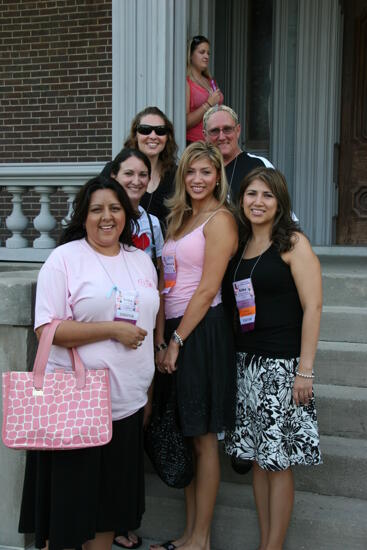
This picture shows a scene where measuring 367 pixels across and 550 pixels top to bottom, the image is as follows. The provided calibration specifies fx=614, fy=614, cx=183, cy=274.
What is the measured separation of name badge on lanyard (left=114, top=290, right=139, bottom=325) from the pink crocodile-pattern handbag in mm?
240

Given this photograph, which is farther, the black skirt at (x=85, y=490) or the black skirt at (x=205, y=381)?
the black skirt at (x=205, y=381)

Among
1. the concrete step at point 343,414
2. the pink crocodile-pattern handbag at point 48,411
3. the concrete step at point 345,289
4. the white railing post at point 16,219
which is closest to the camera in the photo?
the pink crocodile-pattern handbag at point 48,411

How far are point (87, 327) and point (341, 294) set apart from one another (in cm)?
239

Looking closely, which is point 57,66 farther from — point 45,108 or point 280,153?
point 280,153

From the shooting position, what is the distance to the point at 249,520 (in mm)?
2920

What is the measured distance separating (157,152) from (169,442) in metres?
1.43

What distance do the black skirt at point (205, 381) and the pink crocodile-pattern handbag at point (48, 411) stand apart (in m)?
0.49

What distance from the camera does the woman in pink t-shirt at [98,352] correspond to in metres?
2.30

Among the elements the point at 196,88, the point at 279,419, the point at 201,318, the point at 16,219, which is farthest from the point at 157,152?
the point at 16,219

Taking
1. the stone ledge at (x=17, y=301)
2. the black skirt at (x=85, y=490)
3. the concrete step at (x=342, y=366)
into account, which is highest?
the stone ledge at (x=17, y=301)

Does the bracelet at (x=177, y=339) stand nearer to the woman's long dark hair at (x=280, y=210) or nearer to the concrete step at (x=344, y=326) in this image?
the woman's long dark hair at (x=280, y=210)

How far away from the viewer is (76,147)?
770 cm

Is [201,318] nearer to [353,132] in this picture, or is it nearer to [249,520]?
[249,520]

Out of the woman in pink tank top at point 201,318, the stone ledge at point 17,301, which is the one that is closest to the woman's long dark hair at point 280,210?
the woman in pink tank top at point 201,318
